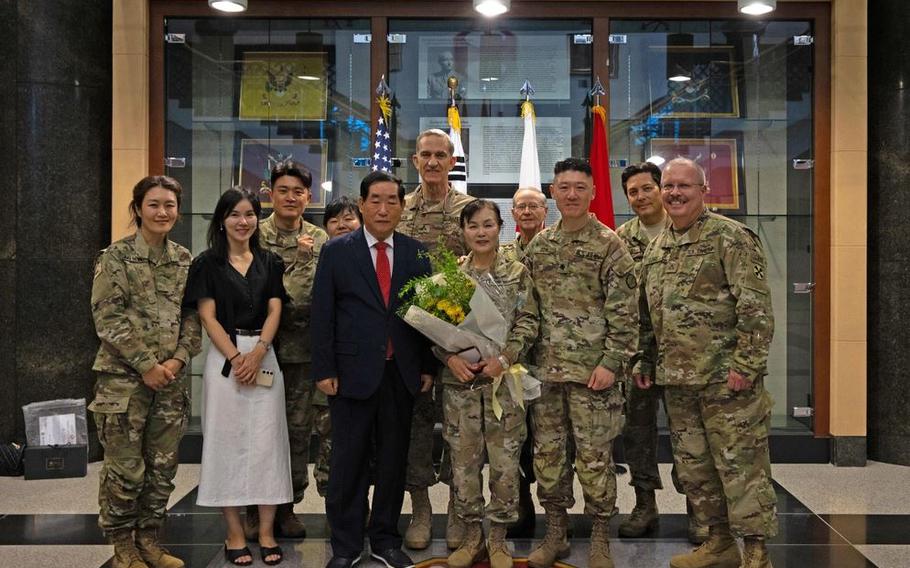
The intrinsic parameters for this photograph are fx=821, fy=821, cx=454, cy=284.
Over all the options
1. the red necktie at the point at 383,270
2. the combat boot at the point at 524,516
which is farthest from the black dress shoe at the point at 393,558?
the red necktie at the point at 383,270

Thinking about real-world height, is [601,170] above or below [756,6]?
below

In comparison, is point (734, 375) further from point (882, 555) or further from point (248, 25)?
point (248, 25)

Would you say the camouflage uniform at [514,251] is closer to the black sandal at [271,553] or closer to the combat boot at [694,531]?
the combat boot at [694,531]

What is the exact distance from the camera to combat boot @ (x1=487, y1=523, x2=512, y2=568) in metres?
3.55

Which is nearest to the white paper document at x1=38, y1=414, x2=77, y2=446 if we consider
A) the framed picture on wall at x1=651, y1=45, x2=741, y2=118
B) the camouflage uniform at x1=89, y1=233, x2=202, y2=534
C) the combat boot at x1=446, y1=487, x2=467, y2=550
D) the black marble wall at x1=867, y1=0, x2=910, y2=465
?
the camouflage uniform at x1=89, y1=233, x2=202, y2=534

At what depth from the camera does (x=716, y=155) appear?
6066mm

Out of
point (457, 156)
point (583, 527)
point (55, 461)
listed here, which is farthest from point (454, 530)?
point (55, 461)

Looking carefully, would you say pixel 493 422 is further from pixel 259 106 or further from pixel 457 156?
pixel 259 106

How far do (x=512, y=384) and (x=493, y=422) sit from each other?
19cm

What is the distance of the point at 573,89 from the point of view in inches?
238

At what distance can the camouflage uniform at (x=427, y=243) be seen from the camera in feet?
12.9

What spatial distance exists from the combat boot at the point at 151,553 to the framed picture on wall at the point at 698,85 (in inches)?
174

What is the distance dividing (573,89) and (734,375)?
3249 millimetres

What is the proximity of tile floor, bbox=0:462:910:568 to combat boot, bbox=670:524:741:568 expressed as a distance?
0.17 m
